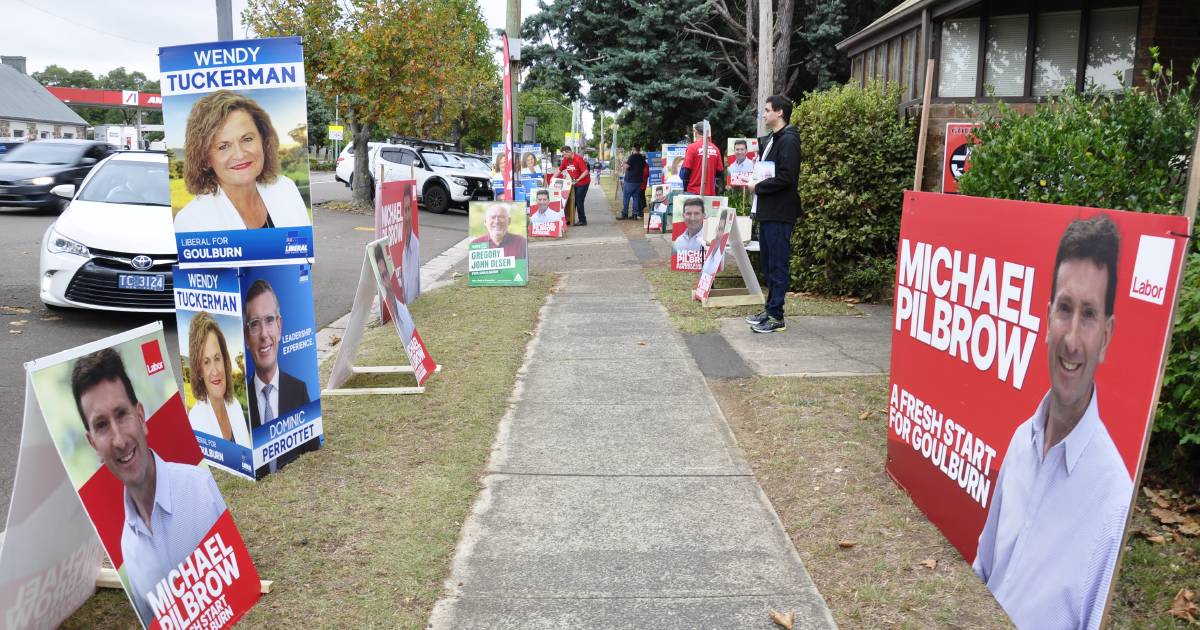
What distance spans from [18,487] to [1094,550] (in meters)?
3.22

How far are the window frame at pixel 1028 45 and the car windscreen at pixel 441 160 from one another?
63.5 ft

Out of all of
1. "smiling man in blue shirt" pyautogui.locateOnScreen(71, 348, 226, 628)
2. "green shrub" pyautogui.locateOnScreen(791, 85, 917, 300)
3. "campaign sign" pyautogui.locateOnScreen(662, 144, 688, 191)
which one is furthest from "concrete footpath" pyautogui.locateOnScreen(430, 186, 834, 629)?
"campaign sign" pyautogui.locateOnScreen(662, 144, 688, 191)

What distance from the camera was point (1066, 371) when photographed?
9.68ft

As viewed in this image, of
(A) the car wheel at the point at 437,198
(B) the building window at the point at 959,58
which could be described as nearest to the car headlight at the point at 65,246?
(B) the building window at the point at 959,58

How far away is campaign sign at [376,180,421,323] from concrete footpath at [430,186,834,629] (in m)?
2.40

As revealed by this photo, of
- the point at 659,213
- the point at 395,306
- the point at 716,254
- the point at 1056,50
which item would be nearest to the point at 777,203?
the point at 716,254

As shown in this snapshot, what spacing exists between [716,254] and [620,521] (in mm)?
5924

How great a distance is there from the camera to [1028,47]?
389 inches

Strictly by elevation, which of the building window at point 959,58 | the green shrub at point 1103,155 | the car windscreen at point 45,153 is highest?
the building window at point 959,58

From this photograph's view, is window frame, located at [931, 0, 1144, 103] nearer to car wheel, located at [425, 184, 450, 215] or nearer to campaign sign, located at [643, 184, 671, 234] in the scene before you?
campaign sign, located at [643, 184, 671, 234]

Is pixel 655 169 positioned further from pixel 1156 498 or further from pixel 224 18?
pixel 1156 498

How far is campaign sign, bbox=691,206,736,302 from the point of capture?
381 inches

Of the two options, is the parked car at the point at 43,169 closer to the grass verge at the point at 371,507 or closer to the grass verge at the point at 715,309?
the grass verge at the point at 715,309

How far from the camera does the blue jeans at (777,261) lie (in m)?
8.38
